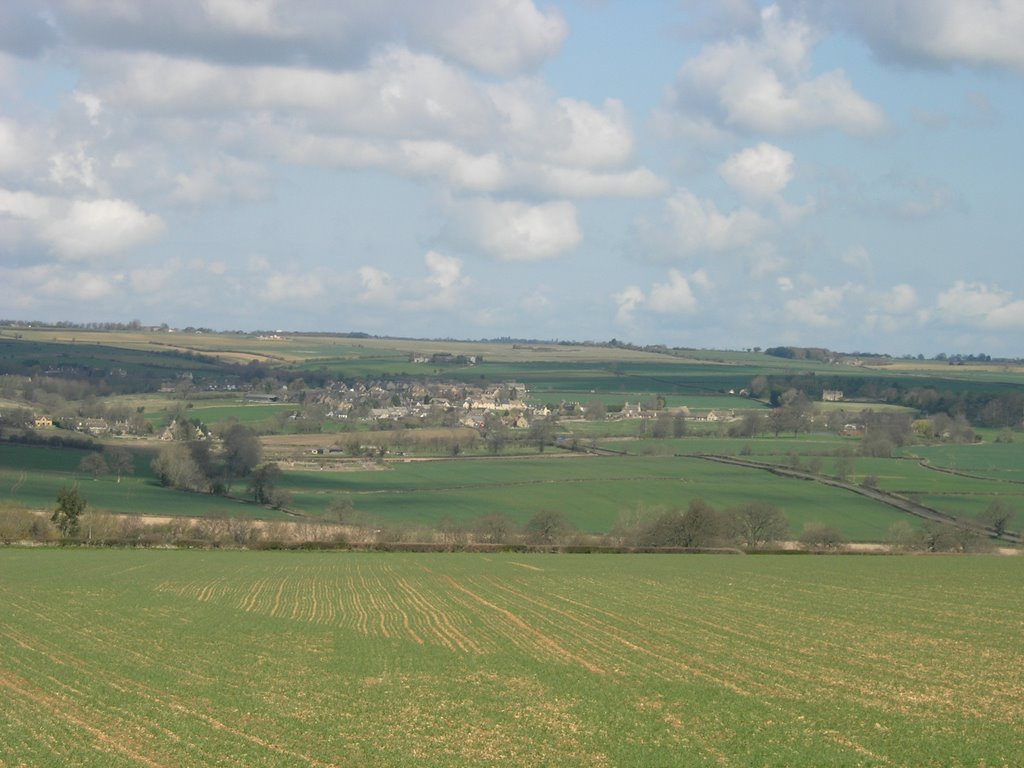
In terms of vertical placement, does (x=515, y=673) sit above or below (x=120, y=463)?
above

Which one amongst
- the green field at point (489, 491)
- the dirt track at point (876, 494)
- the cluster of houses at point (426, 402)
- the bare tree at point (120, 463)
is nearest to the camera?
the dirt track at point (876, 494)

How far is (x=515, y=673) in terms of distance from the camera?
22.8 metres

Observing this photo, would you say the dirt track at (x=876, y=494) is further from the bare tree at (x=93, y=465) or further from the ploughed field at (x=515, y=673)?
the bare tree at (x=93, y=465)

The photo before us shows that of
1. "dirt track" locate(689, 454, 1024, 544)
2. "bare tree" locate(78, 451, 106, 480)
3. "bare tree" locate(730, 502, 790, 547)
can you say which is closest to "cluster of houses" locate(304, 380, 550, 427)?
"dirt track" locate(689, 454, 1024, 544)

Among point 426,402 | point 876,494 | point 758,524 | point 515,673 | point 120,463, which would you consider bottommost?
point 120,463

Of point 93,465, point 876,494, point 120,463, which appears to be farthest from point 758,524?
point 93,465

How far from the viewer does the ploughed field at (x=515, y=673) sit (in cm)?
1695

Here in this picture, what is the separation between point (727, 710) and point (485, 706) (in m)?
3.96

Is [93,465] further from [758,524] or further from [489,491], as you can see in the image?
[758,524]

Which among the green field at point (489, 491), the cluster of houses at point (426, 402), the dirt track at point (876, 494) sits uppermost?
the cluster of houses at point (426, 402)

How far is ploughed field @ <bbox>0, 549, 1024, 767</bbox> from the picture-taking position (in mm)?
16953

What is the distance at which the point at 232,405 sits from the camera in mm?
159500

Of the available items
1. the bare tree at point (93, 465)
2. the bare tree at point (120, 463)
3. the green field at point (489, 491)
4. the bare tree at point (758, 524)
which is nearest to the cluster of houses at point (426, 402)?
the green field at point (489, 491)

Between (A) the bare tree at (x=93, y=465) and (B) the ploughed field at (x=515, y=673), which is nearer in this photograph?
(B) the ploughed field at (x=515, y=673)
